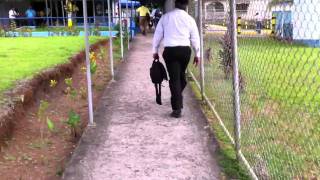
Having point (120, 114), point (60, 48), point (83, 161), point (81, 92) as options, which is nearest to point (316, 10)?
point (83, 161)

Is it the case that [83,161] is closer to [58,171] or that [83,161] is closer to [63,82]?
[58,171]

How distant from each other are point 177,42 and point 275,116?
184 cm

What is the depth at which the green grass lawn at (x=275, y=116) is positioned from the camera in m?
4.91

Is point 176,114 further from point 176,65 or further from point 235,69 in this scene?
point 235,69

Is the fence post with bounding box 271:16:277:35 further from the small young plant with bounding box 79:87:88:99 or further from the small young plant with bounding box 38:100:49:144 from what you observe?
the small young plant with bounding box 79:87:88:99

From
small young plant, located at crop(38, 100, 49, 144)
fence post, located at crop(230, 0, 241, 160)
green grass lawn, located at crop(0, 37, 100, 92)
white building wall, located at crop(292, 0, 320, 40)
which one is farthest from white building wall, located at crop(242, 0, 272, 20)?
green grass lawn, located at crop(0, 37, 100, 92)

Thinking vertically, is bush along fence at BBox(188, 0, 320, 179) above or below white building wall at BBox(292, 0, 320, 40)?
below

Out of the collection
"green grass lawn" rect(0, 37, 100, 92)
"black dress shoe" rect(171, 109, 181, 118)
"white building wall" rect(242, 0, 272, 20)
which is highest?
"white building wall" rect(242, 0, 272, 20)

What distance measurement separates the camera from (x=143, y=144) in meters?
6.55

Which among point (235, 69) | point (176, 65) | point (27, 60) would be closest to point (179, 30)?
point (176, 65)

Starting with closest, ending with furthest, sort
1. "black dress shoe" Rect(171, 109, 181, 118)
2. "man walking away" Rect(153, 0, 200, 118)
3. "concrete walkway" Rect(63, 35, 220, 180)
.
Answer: "concrete walkway" Rect(63, 35, 220, 180)
"man walking away" Rect(153, 0, 200, 118)
"black dress shoe" Rect(171, 109, 181, 118)

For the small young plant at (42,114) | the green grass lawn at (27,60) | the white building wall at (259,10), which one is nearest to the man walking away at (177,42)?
the small young plant at (42,114)

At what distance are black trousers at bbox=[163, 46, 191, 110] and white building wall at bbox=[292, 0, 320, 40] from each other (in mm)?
4029

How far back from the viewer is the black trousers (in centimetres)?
776
